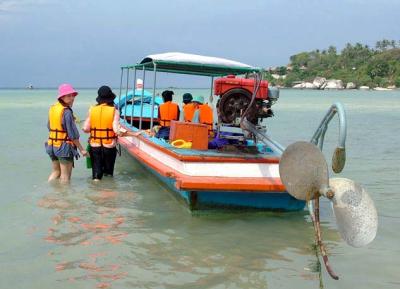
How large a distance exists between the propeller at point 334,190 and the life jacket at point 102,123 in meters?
4.21

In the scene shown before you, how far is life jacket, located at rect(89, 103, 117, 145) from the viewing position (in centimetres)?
807

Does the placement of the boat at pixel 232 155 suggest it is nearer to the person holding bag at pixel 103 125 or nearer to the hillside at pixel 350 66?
the person holding bag at pixel 103 125

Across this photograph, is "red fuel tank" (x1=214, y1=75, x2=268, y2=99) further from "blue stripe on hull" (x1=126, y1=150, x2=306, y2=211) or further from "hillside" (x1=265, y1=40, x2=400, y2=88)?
"hillside" (x1=265, y1=40, x2=400, y2=88)

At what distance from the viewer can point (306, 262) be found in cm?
537

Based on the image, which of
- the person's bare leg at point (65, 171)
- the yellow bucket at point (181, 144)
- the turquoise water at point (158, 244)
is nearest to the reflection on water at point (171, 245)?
the turquoise water at point (158, 244)

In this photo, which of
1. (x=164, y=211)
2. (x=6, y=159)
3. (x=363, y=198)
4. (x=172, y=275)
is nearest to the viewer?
(x=363, y=198)

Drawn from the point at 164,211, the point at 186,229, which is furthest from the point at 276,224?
the point at 164,211

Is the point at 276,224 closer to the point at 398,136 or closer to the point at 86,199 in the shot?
the point at 86,199

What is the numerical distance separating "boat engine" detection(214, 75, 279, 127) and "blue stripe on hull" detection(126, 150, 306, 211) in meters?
0.94

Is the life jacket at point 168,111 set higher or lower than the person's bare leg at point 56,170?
higher

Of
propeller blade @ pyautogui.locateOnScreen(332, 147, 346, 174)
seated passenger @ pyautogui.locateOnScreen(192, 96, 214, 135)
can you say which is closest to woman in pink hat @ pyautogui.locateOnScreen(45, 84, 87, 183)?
seated passenger @ pyautogui.locateOnScreen(192, 96, 214, 135)

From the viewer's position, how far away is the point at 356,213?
4180mm

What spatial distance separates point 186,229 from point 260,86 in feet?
6.48

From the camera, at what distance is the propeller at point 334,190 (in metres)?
4.17
